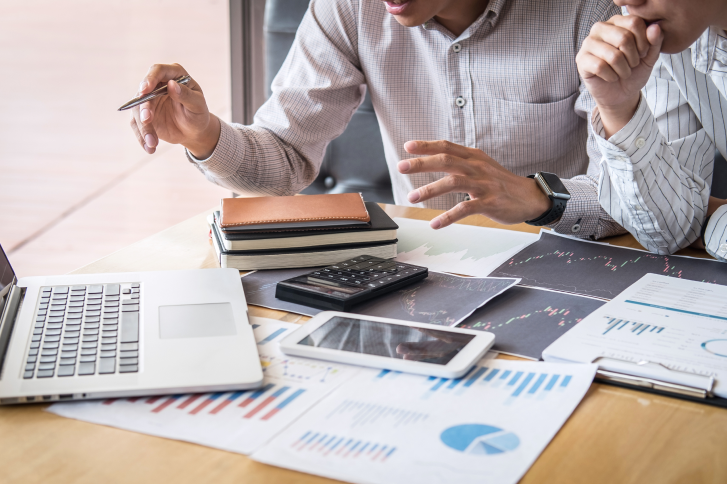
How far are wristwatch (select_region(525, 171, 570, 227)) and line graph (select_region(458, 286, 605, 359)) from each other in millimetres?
248

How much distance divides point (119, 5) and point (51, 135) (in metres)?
0.85

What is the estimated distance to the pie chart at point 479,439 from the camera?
44cm

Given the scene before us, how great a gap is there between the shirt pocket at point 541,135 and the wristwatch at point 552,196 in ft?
0.97

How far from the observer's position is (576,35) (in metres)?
1.20

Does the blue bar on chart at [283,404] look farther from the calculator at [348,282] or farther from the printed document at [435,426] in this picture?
the calculator at [348,282]

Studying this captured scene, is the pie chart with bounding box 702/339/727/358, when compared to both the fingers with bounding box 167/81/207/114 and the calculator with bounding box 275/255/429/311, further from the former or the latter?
the fingers with bounding box 167/81/207/114

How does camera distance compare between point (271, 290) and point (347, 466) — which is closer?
point (347, 466)

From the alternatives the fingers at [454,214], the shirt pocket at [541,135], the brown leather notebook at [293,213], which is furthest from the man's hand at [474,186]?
the shirt pocket at [541,135]

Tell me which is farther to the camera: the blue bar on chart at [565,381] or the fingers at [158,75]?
the fingers at [158,75]

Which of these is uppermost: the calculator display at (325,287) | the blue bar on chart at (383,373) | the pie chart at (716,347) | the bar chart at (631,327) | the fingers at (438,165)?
the fingers at (438,165)

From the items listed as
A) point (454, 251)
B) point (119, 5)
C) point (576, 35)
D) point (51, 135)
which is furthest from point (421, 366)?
point (51, 135)

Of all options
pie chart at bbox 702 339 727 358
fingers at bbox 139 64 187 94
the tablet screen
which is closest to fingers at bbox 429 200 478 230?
the tablet screen

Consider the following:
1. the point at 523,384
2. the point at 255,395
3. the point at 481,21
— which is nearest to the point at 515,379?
the point at 523,384

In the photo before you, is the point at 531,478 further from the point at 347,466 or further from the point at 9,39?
the point at 9,39
